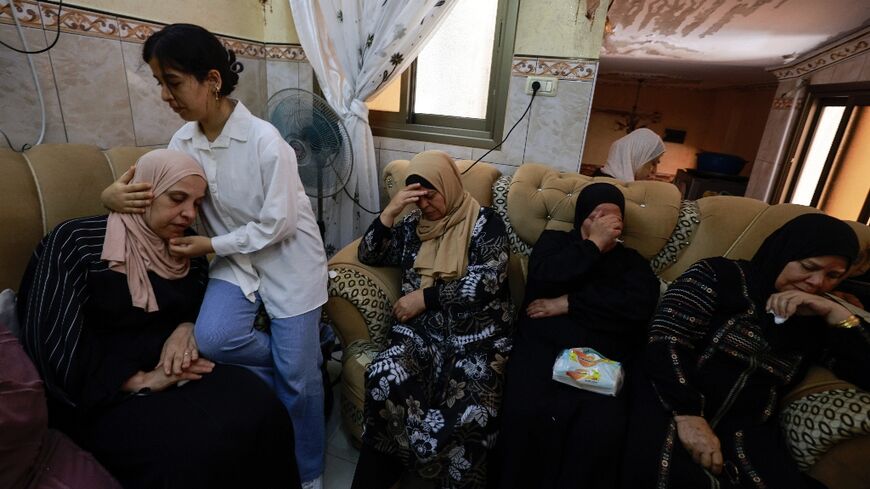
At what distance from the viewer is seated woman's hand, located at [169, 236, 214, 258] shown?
115 cm

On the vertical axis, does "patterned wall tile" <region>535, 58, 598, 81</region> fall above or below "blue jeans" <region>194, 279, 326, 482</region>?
above

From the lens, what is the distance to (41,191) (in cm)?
121

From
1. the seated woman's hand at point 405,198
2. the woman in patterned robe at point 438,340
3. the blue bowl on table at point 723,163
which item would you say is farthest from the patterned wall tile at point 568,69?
the blue bowl on table at point 723,163

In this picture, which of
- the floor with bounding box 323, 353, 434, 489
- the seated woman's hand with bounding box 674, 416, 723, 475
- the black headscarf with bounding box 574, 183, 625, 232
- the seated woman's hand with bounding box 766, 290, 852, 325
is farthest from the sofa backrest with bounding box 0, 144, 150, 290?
the seated woman's hand with bounding box 766, 290, 852, 325

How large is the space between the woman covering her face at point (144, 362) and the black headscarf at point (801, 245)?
1610 millimetres

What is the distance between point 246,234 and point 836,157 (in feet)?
16.7

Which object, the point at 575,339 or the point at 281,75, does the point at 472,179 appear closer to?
the point at 575,339

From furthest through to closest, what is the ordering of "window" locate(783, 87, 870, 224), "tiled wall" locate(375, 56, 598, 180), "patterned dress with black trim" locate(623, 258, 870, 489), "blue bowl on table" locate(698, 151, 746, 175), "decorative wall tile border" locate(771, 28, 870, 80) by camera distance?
"blue bowl on table" locate(698, 151, 746, 175) → "window" locate(783, 87, 870, 224) → "decorative wall tile border" locate(771, 28, 870, 80) → "tiled wall" locate(375, 56, 598, 180) → "patterned dress with black trim" locate(623, 258, 870, 489)

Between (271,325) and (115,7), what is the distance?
4.85ft

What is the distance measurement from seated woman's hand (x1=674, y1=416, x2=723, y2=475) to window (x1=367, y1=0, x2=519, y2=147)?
63.1 inches

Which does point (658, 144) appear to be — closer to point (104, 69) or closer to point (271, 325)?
point (271, 325)

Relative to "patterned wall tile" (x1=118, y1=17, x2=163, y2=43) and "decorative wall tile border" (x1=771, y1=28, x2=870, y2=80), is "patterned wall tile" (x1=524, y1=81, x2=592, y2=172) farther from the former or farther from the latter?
"decorative wall tile border" (x1=771, y1=28, x2=870, y2=80)

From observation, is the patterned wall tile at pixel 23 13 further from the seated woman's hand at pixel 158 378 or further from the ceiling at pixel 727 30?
the ceiling at pixel 727 30

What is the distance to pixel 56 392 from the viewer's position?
1.00 m
